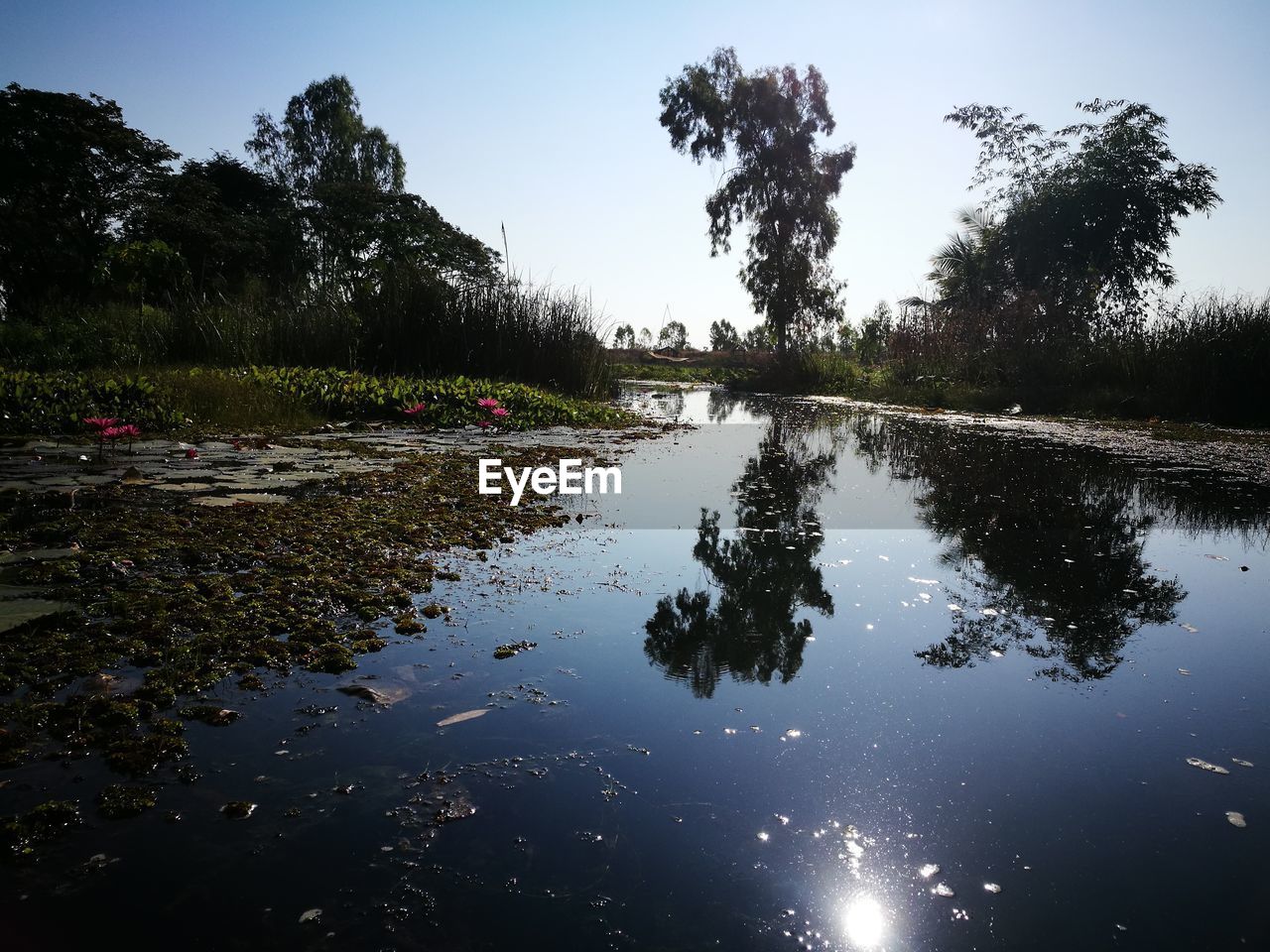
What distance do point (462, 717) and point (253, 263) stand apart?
1162 inches

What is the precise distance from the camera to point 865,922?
3.75ft

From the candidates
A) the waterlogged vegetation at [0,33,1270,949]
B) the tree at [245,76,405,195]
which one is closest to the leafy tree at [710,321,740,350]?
the tree at [245,76,405,195]

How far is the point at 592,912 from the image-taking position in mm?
1135

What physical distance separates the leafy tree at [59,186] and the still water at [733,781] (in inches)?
972

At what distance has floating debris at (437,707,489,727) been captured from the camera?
1.71 meters

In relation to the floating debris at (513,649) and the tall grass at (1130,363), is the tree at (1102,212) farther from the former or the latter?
the floating debris at (513,649)

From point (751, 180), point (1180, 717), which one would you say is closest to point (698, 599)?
point (1180, 717)

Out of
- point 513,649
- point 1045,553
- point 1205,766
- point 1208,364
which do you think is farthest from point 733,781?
point 1208,364

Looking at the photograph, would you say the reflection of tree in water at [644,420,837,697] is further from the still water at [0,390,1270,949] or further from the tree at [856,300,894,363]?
the tree at [856,300,894,363]

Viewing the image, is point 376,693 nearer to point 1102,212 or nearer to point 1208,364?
point 1208,364

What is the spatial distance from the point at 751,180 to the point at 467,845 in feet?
77.3

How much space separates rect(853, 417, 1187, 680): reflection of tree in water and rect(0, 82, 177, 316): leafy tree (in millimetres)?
24249

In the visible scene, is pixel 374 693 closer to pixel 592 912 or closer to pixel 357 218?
pixel 592 912

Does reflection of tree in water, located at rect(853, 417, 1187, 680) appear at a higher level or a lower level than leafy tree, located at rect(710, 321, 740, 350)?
lower
